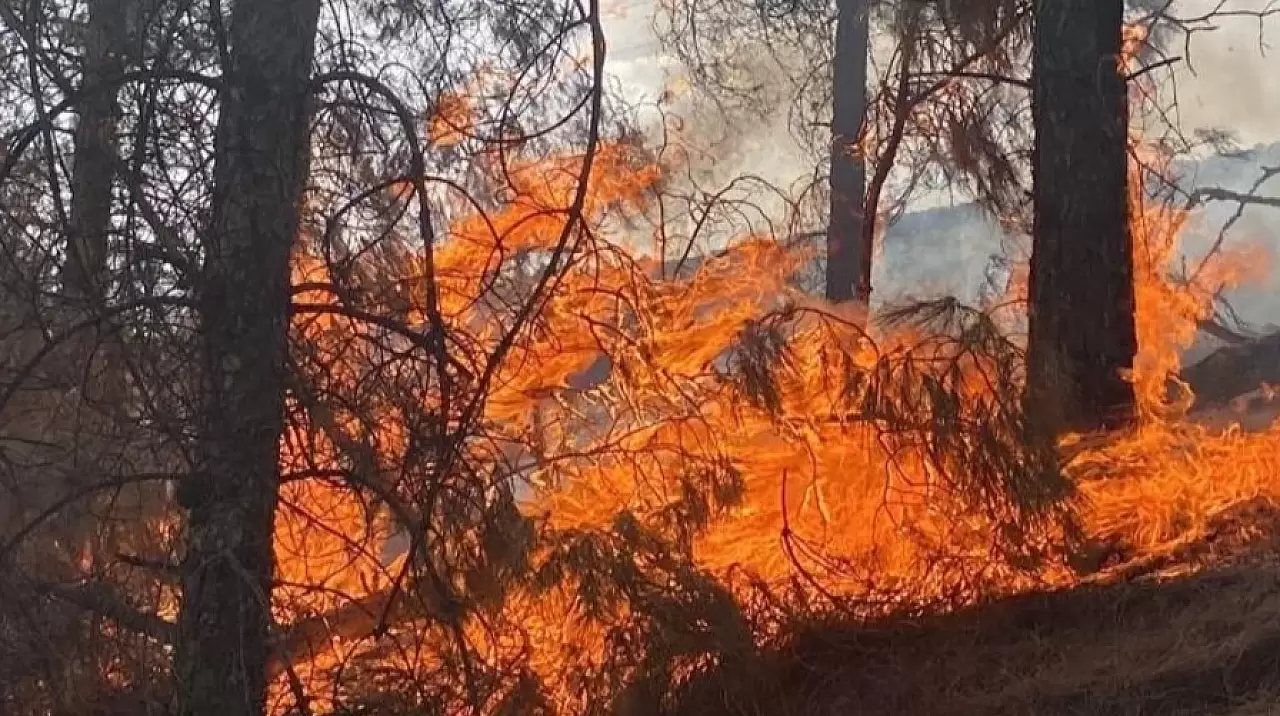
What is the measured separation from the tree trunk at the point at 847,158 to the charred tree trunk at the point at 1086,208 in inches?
118

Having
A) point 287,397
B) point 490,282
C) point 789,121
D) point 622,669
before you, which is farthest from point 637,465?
point 789,121

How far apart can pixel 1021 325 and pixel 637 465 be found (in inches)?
95.5

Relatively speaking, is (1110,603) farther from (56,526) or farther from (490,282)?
(56,526)

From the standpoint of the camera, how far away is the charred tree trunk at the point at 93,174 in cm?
438

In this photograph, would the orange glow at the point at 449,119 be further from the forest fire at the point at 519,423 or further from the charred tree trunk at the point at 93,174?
the charred tree trunk at the point at 93,174

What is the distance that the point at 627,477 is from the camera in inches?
228

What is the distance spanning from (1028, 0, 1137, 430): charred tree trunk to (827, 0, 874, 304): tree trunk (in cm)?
301

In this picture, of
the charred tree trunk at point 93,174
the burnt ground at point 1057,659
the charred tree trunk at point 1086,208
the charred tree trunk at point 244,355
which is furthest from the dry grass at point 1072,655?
the charred tree trunk at point 93,174

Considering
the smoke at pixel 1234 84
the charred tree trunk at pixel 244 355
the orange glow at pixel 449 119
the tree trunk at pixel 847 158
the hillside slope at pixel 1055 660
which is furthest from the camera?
the smoke at pixel 1234 84

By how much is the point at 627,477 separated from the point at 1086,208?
7.77ft

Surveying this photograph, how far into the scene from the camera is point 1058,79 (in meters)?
6.33

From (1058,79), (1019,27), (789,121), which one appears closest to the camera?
(1058,79)

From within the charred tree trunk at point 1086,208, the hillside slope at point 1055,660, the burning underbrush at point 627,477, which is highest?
the charred tree trunk at point 1086,208

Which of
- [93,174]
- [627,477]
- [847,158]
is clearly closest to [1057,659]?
[627,477]
